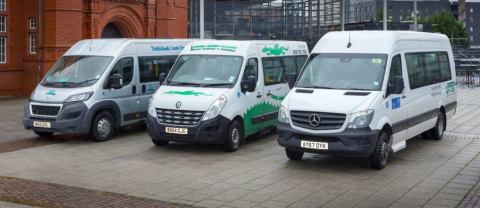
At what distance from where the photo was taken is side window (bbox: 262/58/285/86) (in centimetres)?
1402

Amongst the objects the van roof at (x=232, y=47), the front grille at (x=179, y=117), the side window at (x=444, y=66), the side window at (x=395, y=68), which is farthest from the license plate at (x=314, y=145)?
the side window at (x=444, y=66)

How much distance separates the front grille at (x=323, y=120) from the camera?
1029cm

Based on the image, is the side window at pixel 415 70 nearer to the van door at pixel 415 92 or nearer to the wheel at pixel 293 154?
the van door at pixel 415 92

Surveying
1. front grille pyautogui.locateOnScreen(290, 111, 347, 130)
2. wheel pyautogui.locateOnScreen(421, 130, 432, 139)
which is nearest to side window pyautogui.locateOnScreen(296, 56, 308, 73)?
wheel pyautogui.locateOnScreen(421, 130, 432, 139)

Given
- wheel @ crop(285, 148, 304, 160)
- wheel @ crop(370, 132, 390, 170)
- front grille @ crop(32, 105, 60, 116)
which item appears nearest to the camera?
wheel @ crop(370, 132, 390, 170)

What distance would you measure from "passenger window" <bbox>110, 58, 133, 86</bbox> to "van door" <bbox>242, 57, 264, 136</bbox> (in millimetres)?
3188

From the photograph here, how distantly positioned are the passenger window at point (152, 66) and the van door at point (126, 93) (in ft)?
1.20

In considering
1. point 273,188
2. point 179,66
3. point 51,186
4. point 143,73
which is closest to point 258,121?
point 179,66

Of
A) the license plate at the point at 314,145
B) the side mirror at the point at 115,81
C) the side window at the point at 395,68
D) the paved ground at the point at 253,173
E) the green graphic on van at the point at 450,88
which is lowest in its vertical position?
the paved ground at the point at 253,173

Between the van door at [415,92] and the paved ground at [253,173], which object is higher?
the van door at [415,92]

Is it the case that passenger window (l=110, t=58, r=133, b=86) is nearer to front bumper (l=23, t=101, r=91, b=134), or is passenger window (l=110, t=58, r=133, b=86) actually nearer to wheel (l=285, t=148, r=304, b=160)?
front bumper (l=23, t=101, r=91, b=134)

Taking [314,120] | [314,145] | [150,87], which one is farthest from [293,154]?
[150,87]

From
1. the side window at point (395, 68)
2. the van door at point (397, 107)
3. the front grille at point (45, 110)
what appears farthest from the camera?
the front grille at point (45, 110)

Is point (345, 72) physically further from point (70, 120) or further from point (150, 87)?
point (70, 120)
